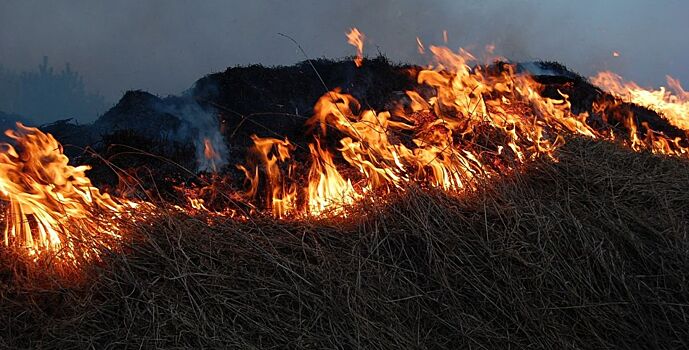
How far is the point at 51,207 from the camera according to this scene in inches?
128

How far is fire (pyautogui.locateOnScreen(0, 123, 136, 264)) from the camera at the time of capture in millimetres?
3086

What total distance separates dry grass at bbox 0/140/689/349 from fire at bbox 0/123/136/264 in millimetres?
186

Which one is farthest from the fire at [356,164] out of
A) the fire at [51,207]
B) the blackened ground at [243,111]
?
the blackened ground at [243,111]

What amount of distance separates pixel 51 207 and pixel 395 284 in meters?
2.09

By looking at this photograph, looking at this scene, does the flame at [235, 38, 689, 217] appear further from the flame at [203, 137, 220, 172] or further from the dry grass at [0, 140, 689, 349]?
the flame at [203, 137, 220, 172]

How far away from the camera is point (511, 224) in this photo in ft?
9.94

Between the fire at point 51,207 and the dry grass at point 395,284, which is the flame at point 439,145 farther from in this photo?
the fire at point 51,207

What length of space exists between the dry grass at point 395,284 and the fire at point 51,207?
0.61ft

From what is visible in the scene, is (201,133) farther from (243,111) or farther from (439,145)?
(439,145)

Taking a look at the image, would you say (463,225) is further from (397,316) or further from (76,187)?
(76,187)

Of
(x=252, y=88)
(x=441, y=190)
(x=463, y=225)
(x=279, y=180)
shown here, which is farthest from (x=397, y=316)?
(x=252, y=88)

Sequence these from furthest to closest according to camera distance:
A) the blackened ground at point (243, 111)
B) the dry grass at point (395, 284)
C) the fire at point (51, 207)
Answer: the blackened ground at point (243, 111), the fire at point (51, 207), the dry grass at point (395, 284)

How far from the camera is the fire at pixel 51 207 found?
3086 mm

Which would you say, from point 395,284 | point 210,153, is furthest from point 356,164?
point 210,153
